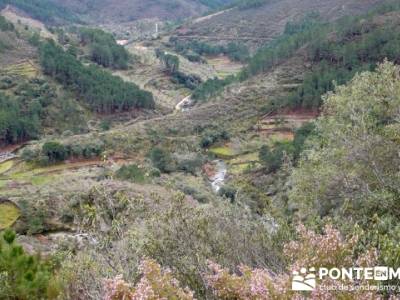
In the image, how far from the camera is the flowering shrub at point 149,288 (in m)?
7.99

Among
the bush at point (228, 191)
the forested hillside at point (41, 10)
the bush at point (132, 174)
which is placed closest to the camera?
the bush at point (228, 191)

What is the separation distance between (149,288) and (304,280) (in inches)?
96.4

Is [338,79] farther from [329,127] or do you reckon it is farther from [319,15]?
[319,15]

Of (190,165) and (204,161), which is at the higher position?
(190,165)

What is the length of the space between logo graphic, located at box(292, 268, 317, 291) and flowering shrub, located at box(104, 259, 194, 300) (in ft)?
5.50

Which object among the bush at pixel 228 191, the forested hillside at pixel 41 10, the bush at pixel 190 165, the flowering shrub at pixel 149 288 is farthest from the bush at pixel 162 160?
the forested hillside at pixel 41 10

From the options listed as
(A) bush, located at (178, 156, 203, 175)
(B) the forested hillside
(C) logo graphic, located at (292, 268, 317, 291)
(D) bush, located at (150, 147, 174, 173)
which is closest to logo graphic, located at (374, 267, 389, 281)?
(C) logo graphic, located at (292, 268, 317, 291)

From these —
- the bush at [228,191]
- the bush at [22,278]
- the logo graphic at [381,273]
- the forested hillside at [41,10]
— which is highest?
the logo graphic at [381,273]

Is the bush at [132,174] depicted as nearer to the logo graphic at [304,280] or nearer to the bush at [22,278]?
the bush at [22,278]

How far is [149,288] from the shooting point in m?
7.97

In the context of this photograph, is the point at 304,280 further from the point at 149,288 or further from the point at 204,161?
the point at 204,161

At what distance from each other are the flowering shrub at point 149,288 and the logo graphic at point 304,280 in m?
1.68

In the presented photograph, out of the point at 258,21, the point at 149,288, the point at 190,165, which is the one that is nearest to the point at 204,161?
the point at 190,165

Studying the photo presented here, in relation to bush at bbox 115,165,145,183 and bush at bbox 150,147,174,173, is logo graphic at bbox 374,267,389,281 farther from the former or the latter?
bush at bbox 150,147,174,173
